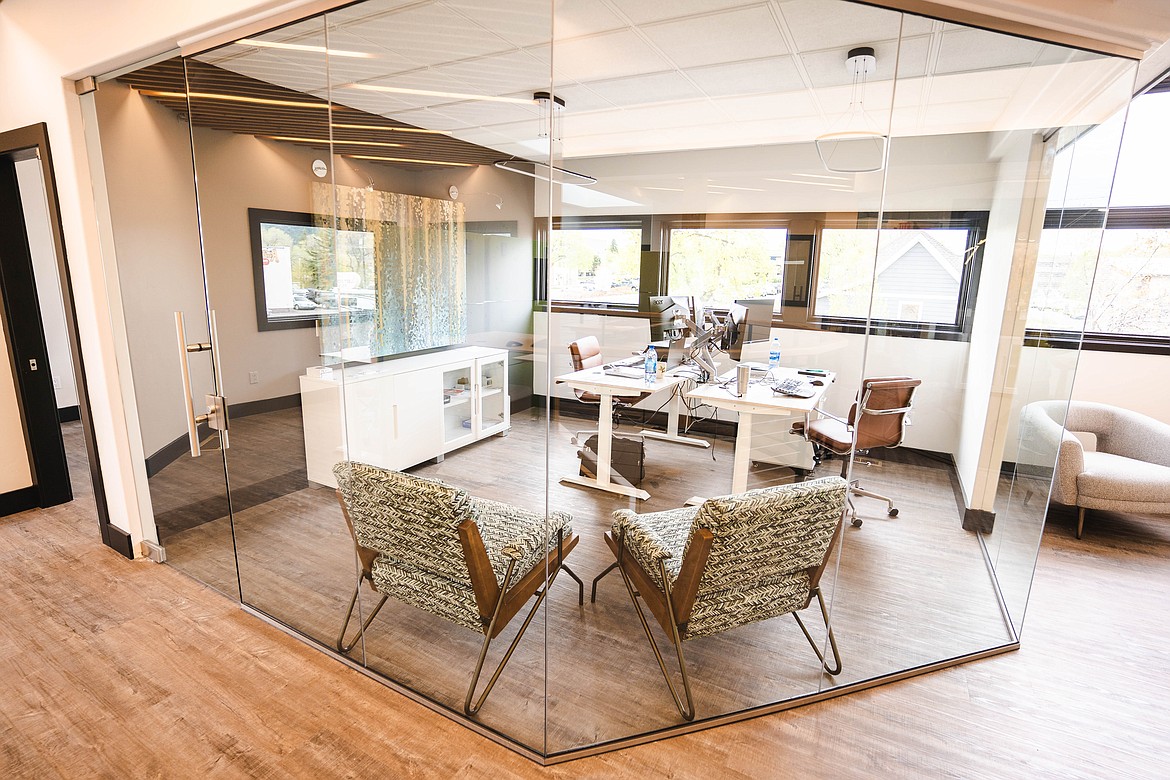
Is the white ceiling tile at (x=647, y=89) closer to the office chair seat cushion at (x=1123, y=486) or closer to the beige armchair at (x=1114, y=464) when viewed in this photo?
the beige armchair at (x=1114, y=464)

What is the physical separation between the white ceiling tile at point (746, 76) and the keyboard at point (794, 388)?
113 cm

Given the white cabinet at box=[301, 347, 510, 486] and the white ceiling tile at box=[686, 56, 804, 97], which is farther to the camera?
the white ceiling tile at box=[686, 56, 804, 97]

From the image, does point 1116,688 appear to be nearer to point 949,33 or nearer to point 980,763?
point 980,763

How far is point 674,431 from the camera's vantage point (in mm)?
2244

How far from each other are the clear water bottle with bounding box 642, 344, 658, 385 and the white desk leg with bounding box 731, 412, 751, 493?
388 mm

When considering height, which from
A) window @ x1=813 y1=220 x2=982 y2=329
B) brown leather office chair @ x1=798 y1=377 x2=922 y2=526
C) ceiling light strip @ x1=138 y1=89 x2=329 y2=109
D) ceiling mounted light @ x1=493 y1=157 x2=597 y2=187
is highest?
ceiling light strip @ x1=138 y1=89 x2=329 y2=109

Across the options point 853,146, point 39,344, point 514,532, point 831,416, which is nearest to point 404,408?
point 514,532

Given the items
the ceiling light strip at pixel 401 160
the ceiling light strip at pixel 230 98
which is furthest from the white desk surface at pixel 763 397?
the ceiling light strip at pixel 230 98

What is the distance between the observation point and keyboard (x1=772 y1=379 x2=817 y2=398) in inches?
84.5

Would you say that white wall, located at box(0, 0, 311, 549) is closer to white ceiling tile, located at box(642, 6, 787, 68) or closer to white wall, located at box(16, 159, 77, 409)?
white ceiling tile, located at box(642, 6, 787, 68)

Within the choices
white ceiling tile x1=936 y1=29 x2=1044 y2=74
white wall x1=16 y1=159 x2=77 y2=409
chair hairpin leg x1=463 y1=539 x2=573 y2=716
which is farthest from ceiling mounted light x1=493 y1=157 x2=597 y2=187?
white wall x1=16 y1=159 x2=77 y2=409

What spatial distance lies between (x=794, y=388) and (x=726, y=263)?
1.85ft

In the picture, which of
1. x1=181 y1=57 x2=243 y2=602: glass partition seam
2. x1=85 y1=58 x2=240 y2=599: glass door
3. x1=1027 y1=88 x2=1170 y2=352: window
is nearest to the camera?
x1=181 y1=57 x2=243 y2=602: glass partition seam

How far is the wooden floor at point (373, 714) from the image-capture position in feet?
6.01
